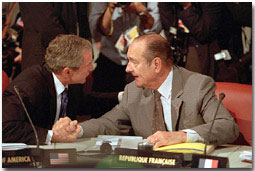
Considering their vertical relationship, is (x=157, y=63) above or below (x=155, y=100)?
above

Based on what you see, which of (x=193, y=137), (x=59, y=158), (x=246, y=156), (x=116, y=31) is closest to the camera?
(x=246, y=156)

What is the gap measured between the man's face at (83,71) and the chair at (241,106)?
2.86 ft

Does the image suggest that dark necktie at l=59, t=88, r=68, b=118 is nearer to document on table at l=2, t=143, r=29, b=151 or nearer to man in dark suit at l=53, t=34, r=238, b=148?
man in dark suit at l=53, t=34, r=238, b=148

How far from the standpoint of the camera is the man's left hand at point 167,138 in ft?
8.43

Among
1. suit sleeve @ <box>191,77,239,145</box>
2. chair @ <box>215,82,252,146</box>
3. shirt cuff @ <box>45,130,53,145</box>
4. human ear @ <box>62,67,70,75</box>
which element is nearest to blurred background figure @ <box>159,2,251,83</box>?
chair @ <box>215,82,252,146</box>

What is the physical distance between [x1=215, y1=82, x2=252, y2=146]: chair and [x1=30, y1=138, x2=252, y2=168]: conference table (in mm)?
199

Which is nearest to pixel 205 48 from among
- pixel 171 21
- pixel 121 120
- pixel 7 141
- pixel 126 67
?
pixel 171 21

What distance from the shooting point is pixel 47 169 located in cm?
262

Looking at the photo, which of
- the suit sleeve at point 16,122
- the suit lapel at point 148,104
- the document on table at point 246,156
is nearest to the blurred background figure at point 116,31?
the suit lapel at point 148,104

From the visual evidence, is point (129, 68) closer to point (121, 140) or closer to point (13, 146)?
point (121, 140)

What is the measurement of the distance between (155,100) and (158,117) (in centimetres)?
11

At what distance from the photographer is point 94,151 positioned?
263cm

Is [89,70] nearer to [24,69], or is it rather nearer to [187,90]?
[24,69]

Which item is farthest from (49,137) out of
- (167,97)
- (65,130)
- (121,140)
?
(167,97)
